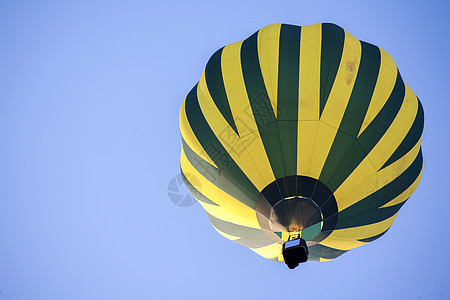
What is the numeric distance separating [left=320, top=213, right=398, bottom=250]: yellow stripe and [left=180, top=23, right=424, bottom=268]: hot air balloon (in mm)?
35

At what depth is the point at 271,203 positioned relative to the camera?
6473 mm

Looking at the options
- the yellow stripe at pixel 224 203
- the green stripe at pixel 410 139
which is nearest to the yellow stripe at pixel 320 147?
the green stripe at pixel 410 139

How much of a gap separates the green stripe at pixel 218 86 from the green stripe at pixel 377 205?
6.81ft

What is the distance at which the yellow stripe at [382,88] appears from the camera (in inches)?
254

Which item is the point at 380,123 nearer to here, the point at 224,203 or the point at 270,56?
the point at 270,56

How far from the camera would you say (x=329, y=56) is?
6.60 m

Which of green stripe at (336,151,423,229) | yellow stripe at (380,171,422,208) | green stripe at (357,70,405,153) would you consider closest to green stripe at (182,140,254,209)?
green stripe at (336,151,423,229)

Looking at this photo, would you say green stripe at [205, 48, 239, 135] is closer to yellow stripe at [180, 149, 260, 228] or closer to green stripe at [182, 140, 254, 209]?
green stripe at [182, 140, 254, 209]

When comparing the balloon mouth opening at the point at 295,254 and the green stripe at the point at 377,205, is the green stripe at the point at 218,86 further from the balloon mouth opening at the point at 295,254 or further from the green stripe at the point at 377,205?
the green stripe at the point at 377,205

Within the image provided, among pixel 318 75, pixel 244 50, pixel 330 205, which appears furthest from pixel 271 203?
pixel 244 50

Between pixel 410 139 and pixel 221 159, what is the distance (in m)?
2.86

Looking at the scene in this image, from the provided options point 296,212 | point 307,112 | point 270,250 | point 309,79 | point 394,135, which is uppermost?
point 309,79

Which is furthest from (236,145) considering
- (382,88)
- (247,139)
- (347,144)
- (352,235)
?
(352,235)

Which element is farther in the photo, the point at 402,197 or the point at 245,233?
the point at 245,233
